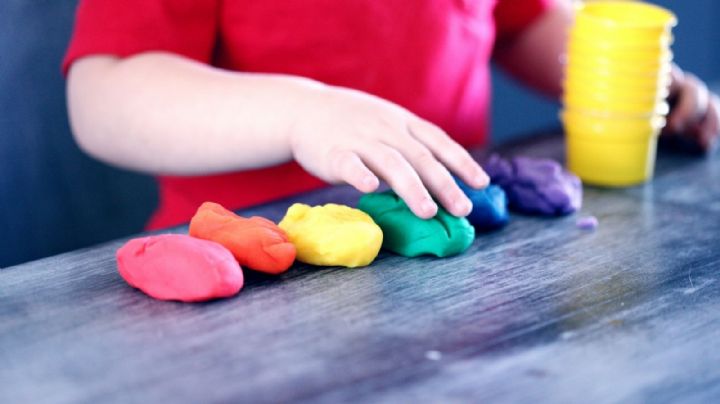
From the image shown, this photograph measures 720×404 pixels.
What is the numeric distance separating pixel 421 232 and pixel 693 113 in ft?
1.55

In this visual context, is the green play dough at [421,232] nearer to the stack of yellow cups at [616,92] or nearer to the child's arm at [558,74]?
the stack of yellow cups at [616,92]

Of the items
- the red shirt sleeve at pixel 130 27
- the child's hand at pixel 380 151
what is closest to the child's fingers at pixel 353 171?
the child's hand at pixel 380 151

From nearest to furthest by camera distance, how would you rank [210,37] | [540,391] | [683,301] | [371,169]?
[540,391]
[683,301]
[371,169]
[210,37]

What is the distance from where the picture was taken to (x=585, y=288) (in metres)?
0.58

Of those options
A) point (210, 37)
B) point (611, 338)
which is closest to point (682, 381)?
point (611, 338)

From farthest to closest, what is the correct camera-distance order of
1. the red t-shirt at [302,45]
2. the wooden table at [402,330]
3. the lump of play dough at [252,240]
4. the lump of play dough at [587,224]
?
the red t-shirt at [302,45] < the lump of play dough at [587,224] < the lump of play dough at [252,240] < the wooden table at [402,330]

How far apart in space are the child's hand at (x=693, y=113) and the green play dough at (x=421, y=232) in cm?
41

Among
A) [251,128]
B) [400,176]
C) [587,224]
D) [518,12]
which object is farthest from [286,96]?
[518,12]

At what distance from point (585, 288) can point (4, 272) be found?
1.22 feet

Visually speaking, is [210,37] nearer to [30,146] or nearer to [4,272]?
[30,146]

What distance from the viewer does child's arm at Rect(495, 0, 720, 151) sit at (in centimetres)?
95

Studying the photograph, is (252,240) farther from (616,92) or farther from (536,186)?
(616,92)

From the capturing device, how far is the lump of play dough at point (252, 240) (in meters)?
0.58

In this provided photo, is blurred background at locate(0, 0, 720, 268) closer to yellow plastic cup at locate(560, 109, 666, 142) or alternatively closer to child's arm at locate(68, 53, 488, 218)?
child's arm at locate(68, 53, 488, 218)
